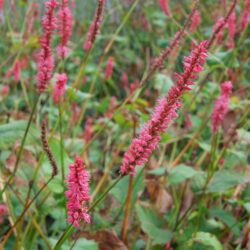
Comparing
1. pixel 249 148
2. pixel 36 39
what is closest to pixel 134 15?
pixel 36 39

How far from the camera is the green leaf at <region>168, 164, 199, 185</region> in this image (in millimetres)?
1594

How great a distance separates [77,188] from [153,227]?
31.6 inches

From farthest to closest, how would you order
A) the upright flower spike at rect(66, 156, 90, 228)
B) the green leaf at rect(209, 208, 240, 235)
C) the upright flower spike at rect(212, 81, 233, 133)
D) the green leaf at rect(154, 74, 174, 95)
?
1. the green leaf at rect(154, 74, 174, 95)
2. the green leaf at rect(209, 208, 240, 235)
3. the upright flower spike at rect(212, 81, 233, 133)
4. the upright flower spike at rect(66, 156, 90, 228)

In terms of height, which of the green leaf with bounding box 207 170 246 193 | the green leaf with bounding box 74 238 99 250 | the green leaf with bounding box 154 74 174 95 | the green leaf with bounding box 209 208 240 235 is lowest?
the green leaf with bounding box 209 208 240 235

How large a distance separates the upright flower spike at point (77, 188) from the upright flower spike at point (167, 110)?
9 centimetres

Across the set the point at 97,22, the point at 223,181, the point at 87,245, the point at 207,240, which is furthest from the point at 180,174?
the point at 97,22

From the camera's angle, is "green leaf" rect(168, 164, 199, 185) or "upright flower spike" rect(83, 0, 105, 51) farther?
"green leaf" rect(168, 164, 199, 185)

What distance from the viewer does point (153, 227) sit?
1568 millimetres

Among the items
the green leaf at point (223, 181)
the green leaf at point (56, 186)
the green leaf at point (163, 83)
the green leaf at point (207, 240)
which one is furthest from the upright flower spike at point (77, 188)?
the green leaf at point (163, 83)

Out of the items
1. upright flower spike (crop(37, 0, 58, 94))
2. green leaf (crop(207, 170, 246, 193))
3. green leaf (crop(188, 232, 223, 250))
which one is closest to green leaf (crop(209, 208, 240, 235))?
green leaf (crop(207, 170, 246, 193))

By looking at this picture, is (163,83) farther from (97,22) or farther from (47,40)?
(47,40)

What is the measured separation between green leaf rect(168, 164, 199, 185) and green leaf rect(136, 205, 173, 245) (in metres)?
0.12

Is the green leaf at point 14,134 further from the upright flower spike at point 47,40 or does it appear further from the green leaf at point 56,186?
the upright flower spike at point 47,40

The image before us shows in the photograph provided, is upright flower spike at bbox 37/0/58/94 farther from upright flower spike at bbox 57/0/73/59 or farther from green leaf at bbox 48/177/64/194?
green leaf at bbox 48/177/64/194
